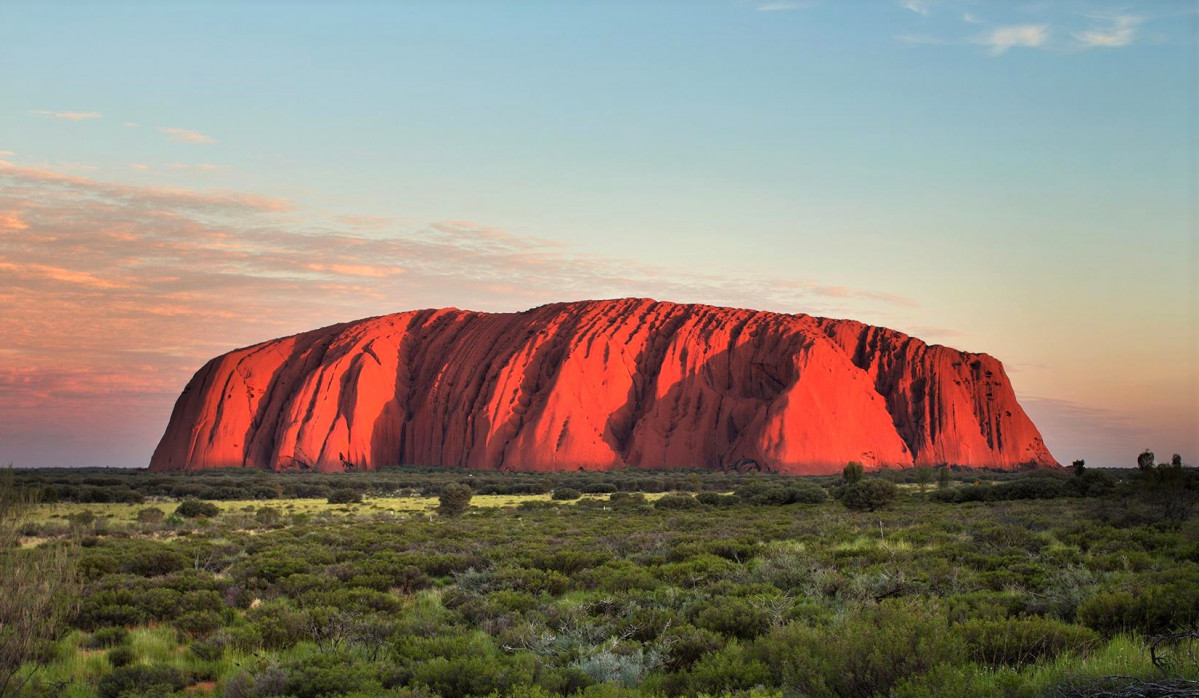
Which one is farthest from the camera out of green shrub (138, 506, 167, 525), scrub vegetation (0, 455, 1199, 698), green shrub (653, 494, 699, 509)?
green shrub (653, 494, 699, 509)

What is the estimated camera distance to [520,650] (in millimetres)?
8758

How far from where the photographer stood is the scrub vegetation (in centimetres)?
735

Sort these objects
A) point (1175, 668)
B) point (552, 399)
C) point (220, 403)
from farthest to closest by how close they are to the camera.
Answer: point (220, 403) → point (552, 399) → point (1175, 668)

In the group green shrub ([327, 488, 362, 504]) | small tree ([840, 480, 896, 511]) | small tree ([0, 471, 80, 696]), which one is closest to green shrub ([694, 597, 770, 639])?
small tree ([0, 471, 80, 696])

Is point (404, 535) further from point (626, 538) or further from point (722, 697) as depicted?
point (722, 697)

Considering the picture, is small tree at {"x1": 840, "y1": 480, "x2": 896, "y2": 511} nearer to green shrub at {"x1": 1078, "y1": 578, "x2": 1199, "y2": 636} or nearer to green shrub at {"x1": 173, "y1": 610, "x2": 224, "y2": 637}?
green shrub at {"x1": 1078, "y1": 578, "x2": 1199, "y2": 636}

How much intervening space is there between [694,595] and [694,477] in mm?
44122

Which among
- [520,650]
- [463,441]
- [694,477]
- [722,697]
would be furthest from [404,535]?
[463,441]

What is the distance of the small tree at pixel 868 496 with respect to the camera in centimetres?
3048

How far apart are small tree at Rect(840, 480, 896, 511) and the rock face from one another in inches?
1666

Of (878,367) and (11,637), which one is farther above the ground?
(878,367)

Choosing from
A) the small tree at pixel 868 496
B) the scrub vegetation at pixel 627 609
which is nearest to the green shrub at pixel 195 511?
the scrub vegetation at pixel 627 609

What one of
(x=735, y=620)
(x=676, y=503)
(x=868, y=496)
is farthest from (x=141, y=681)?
(x=676, y=503)

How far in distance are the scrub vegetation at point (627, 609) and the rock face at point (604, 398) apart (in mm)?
54992
